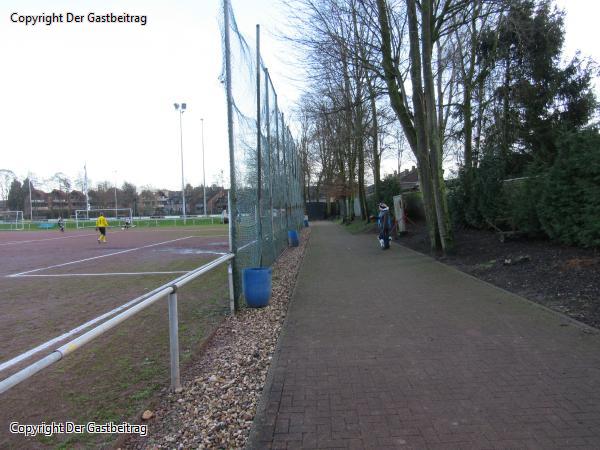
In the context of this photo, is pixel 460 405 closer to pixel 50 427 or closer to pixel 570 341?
pixel 570 341

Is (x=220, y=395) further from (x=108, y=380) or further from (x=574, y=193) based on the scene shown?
(x=574, y=193)

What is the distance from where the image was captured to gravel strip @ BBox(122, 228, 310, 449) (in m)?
3.33

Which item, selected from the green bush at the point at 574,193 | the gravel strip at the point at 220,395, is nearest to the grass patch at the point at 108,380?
the gravel strip at the point at 220,395

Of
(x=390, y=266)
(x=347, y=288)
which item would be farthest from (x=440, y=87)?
(x=347, y=288)

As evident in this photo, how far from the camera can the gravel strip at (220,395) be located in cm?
333

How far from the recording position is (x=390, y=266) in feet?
38.5

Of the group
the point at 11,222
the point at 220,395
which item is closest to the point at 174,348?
the point at 220,395

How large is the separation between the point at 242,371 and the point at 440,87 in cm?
1845

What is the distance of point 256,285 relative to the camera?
7305 millimetres

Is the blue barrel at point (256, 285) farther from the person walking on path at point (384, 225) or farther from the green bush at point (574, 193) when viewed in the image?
the person walking on path at point (384, 225)

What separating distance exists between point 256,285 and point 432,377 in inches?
146

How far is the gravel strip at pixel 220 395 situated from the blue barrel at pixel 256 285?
2.21ft

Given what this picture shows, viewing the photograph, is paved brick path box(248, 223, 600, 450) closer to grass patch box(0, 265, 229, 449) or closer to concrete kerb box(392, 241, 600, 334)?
concrete kerb box(392, 241, 600, 334)

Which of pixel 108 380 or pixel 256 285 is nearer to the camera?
pixel 108 380
